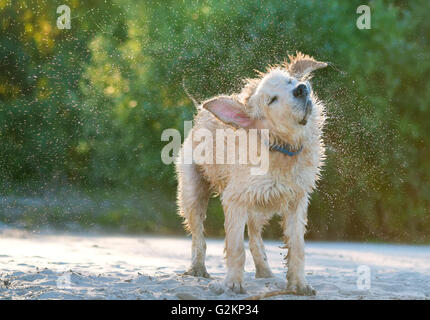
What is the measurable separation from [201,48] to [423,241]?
7272mm

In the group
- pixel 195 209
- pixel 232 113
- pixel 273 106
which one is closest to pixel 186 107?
pixel 195 209

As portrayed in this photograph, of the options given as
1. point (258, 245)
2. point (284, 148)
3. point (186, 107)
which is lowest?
point (258, 245)

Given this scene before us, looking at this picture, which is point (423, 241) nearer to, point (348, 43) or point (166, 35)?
point (348, 43)

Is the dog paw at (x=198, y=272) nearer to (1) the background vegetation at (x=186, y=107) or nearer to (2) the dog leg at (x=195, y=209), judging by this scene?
(2) the dog leg at (x=195, y=209)

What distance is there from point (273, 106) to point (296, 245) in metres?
1.50

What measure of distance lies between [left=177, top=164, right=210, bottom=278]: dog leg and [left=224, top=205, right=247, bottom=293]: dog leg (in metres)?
1.33

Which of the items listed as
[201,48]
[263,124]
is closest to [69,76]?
[201,48]

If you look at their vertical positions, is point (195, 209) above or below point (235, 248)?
above

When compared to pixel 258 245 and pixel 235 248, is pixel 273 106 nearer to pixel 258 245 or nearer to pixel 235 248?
pixel 235 248

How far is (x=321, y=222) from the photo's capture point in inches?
599

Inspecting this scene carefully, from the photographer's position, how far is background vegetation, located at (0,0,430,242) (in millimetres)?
14180

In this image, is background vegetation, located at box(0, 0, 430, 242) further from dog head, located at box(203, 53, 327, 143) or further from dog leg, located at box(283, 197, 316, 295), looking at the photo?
dog head, located at box(203, 53, 327, 143)

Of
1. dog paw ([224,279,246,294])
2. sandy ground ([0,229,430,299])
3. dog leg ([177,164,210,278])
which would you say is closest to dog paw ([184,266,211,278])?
dog leg ([177,164,210,278])

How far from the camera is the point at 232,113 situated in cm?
621
